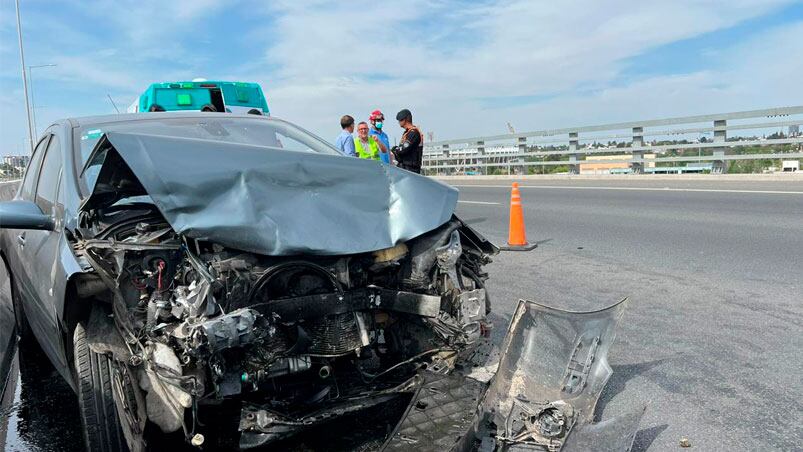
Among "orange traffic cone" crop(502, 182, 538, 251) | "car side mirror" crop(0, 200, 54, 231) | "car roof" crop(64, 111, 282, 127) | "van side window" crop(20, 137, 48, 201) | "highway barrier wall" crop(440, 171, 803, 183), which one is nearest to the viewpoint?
"car side mirror" crop(0, 200, 54, 231)

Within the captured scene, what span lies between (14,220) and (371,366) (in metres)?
1.99

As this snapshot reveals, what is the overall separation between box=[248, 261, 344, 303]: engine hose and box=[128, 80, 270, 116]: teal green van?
403 inches

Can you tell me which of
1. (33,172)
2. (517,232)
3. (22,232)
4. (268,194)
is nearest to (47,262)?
(22,232)

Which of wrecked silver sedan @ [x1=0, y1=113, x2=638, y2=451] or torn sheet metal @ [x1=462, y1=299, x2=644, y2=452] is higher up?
wrecked silver sedan @ [x1=0, y1=113, x2=638, y2=451]

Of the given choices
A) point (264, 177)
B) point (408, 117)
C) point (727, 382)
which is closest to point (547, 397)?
point (727, 382)

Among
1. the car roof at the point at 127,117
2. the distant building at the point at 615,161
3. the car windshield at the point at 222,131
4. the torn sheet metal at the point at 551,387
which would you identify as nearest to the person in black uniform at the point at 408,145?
the car windshield at the point at 222,131

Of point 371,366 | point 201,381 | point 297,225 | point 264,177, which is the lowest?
point 371,366

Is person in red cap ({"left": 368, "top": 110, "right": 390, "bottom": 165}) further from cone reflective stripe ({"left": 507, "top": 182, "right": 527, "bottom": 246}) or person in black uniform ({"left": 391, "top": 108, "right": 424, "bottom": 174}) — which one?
cone reflective stripe ({"left": 507, "top": 182, "right": 527, "bottom": 246})

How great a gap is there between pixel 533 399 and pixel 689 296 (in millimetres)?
2926

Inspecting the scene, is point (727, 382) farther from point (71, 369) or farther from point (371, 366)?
point (71, 369)

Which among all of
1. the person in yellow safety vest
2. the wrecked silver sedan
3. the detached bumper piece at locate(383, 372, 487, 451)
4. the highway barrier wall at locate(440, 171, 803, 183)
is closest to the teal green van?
the person in yellow safety vest

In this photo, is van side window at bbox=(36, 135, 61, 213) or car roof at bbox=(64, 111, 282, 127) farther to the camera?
car roof at bbox=(64, 111, 282, 127)

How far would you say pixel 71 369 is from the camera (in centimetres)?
308

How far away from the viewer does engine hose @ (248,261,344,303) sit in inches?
106
